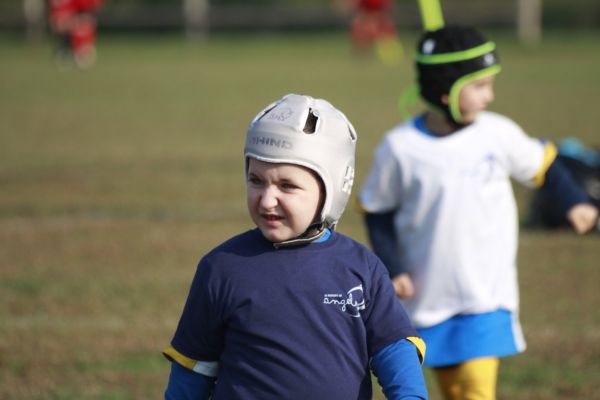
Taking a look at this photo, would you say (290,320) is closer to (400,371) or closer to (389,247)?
(400,371)

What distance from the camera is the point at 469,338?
179 inches

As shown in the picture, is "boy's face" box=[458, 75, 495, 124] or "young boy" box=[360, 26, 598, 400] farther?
"boy's face" box=[458, 75, 495, 124]

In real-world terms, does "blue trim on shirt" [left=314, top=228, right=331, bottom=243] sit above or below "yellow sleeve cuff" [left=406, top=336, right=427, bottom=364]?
above

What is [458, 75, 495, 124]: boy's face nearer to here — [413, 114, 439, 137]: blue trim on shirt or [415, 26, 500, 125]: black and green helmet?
[415, 26, 500, 125]: black and green helmet

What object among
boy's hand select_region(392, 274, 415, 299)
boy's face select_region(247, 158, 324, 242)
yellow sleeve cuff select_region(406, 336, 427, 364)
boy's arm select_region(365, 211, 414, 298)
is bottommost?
boy's hand select_region(392, 274, 415, 299)

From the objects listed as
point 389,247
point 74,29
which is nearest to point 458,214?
point 389,247

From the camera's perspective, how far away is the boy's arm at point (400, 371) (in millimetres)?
2941

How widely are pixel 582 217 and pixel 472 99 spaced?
2.13 ft

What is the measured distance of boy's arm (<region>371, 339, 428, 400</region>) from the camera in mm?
2941

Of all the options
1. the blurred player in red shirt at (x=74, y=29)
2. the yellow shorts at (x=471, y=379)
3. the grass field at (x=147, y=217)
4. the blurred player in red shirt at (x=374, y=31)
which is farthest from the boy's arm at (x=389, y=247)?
the blurred player in red shirt at (x=374, y=31)

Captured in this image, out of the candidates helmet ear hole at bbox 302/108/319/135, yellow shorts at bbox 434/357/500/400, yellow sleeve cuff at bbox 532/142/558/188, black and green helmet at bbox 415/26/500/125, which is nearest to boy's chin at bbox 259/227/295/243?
helmet ear hole at bbox 302/108/319/135

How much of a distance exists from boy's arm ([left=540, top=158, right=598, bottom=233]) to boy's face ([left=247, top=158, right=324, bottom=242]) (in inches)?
72.7

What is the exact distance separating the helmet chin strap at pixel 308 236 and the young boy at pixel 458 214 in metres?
1.53

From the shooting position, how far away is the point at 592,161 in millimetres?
10023
